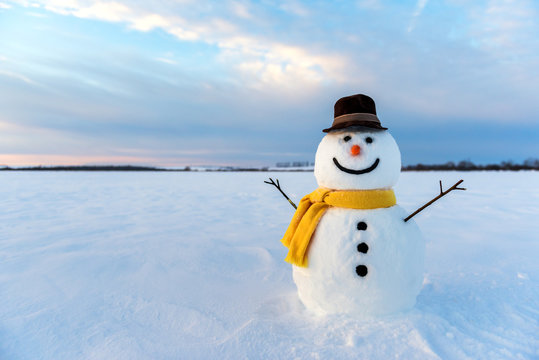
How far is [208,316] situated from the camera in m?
2.29

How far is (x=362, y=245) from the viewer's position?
210 centimetres

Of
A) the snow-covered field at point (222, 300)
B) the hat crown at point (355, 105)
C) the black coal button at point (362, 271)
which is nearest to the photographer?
the snow-covered field at point (222, 300)

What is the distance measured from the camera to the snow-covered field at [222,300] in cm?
189

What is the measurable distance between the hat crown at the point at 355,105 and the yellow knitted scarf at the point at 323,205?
0.59 meters

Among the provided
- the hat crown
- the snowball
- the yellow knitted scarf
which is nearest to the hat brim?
the hat crown

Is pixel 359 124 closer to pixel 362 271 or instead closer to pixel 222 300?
pixel 362 271

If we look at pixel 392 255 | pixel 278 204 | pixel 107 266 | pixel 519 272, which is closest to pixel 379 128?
pixel 392 255

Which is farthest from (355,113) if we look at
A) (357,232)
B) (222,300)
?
(222,300)

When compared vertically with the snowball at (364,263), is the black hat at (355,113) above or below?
above

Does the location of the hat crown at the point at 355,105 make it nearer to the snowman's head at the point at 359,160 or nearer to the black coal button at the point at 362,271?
the snowman's head at the point at 359,160

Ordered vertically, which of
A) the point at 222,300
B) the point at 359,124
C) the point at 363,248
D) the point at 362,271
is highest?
the point at 359,124

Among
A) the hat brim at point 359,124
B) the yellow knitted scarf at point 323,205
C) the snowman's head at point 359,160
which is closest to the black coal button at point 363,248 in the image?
the yellow knitted scarf at point 323,205

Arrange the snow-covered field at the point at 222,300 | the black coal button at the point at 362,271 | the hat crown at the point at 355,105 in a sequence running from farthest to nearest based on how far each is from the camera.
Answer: the hat crown at the point at 355,105 < the black coal button at the point at 362,271 < the snow-covered field at the point at 222,300

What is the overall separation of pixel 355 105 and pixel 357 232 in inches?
36.1
